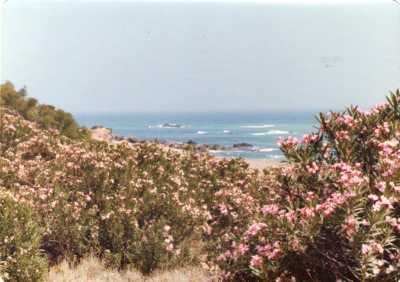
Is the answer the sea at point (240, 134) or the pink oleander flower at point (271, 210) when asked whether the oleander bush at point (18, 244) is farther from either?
the sea at point (240, 134)

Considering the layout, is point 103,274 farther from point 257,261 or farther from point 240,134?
point 240,134

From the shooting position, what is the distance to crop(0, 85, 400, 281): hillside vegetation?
561cm

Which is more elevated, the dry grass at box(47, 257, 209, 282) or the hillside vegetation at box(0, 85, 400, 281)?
the hillside vegetation at box(0, 85, 400, 281)

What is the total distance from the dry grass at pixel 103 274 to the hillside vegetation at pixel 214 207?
0.26 metres

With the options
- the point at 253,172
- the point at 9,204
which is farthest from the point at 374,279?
the point at 253,172

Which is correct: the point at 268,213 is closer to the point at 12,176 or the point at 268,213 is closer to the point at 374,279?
the point at 374,279

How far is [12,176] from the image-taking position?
1135cm

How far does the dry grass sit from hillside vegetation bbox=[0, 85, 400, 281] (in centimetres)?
26

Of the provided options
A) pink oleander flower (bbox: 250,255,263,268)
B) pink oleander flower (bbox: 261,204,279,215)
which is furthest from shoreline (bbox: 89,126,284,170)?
pink oleander flower (bbox: 250,255,263,268)

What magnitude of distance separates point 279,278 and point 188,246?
5193mm

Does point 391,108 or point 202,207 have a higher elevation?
point 391,108

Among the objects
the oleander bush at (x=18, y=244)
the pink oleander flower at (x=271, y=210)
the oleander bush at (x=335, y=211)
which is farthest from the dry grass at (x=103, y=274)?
the pink oleander flower at (x=271, y=210)

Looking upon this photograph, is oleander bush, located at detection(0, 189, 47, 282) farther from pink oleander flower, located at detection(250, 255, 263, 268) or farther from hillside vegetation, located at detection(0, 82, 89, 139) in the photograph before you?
hillside vegetation, located at detection(0, 82, 89, 139)

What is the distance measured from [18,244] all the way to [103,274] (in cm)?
178
